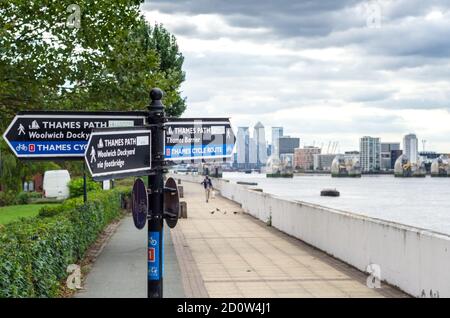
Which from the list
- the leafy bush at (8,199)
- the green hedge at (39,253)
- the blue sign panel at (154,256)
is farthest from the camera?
the leafy bush at (8,199)

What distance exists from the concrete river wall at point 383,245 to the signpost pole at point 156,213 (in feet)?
19.9

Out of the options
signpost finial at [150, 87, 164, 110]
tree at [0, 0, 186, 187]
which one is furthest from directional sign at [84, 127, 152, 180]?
tree at [0, 0, 186, 187]

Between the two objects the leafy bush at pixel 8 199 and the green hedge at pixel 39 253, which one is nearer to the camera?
the green hedge at pixel 39 253

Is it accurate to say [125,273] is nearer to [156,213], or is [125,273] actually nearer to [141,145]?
[156,213]

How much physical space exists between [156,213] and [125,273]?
9174 mm

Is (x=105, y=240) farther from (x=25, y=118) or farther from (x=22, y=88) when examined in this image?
(x=25, y=118)

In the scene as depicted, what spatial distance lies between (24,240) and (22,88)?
5374 millimetres

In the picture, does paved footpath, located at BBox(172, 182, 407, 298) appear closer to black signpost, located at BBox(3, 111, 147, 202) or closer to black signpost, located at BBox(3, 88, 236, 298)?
black signpost, located at BBox(3, 88, 236, 298)

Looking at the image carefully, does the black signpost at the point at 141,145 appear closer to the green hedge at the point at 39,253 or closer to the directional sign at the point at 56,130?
the directional sign at the point at 56,130

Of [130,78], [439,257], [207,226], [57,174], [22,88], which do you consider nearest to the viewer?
[439,257]

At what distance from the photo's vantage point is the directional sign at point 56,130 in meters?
5.50

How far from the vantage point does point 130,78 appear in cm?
1620

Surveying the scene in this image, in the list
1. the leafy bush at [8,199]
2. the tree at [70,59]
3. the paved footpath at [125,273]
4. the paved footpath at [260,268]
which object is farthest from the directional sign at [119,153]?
the leafy bush at [8,199]
